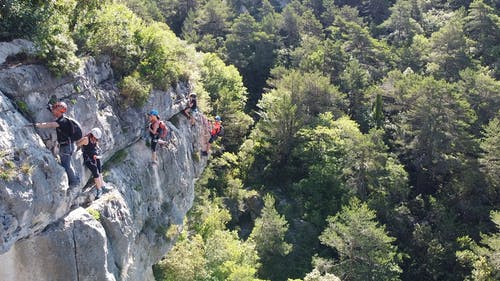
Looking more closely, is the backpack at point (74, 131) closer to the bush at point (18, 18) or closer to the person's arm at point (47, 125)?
the person's arm at point (47, 125)

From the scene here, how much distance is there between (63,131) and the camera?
1189cm

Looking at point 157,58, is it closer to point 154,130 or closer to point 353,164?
point 154,130

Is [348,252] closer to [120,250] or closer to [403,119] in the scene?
[403,119]

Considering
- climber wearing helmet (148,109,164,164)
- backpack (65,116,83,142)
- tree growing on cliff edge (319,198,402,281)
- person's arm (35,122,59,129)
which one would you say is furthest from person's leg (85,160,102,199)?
tree growing on cliff edge (319,198,402,281)

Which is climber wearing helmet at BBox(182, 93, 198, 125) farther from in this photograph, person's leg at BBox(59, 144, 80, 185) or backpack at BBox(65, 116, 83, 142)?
backpack at BBox(65, 116, 83, 142)

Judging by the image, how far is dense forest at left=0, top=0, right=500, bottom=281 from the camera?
35812 mm

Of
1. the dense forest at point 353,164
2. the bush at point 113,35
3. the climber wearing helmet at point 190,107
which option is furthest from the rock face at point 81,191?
the dense forest at point 353,164

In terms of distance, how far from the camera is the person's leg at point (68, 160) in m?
12.1

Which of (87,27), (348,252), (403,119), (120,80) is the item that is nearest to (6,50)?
(87,27)

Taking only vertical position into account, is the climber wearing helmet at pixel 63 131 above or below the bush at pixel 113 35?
below

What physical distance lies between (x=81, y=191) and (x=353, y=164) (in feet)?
110

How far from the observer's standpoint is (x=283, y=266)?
3872cm

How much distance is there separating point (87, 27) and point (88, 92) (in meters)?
2.38

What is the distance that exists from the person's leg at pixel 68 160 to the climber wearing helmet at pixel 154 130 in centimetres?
504
